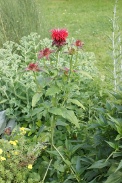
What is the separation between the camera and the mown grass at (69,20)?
5.71 metres

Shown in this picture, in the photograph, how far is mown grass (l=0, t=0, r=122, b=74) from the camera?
571cm

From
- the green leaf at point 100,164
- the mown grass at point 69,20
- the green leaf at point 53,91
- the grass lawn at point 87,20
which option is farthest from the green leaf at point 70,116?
the grass lawn at point 87,20

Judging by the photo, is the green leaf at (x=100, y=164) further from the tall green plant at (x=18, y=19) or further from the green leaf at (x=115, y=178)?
the tall green plant at (x=18, y=19)

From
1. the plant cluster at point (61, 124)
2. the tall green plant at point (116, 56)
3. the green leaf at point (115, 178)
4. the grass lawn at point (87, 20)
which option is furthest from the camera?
the grass lawn at point (87, 20)

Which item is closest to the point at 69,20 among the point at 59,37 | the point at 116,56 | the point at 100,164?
the point at 116,56

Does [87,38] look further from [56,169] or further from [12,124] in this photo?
[56,169]

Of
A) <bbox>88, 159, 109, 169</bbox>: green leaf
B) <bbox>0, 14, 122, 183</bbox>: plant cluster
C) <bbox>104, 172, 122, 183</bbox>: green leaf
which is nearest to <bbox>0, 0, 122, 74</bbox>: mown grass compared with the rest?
<bbox>0, 14, 122, 183</bbox>: plant cluster

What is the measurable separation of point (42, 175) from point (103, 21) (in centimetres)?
776

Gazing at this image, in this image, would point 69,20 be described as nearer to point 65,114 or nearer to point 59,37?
point 65,114

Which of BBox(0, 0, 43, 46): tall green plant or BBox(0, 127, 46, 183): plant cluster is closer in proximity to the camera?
BBox(0, 127, 46, 183): plant cluster

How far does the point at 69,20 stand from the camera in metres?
10.9

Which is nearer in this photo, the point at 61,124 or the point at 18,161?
the point at 18,161

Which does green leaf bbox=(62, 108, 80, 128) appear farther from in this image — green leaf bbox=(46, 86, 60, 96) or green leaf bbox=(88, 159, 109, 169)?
green leaf bbox=(88, 159, 109, 169)

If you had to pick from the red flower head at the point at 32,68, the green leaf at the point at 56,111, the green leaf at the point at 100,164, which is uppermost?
the red flower head at the point at 32,68
